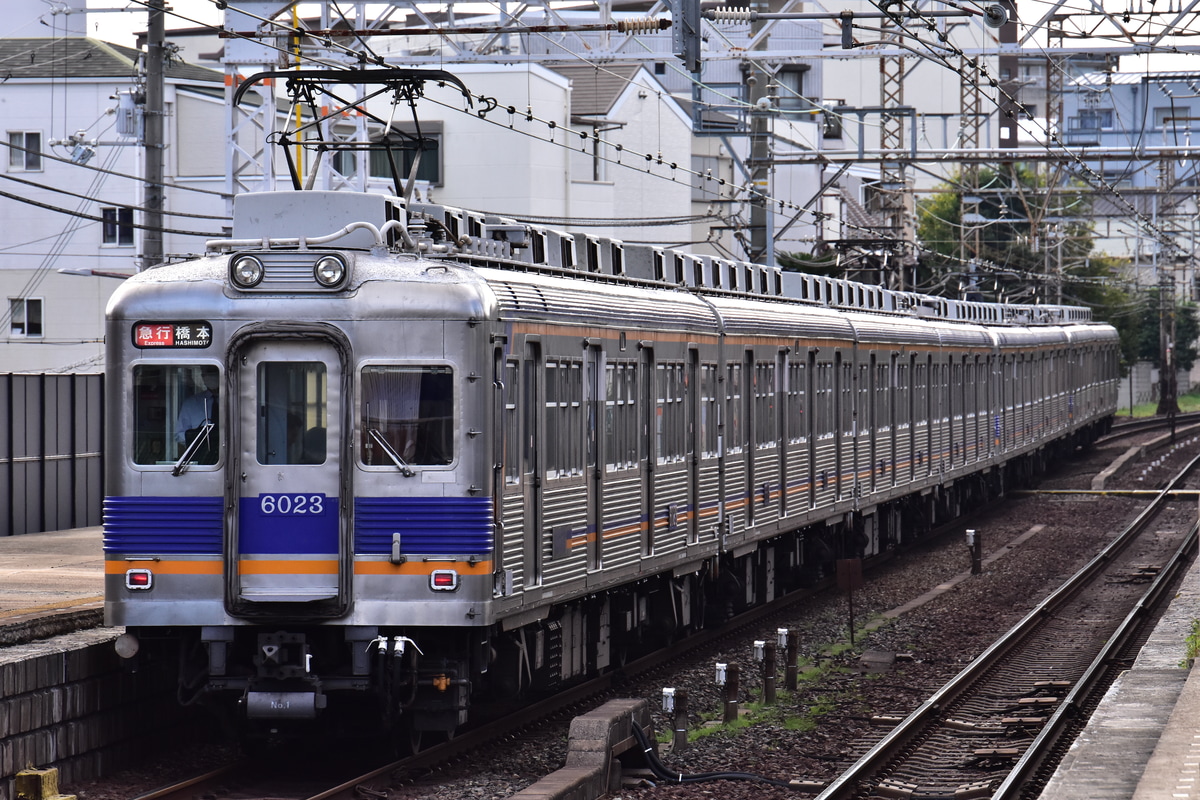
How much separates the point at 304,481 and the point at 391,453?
19.3 inches

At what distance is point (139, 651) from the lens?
9820 millimetres

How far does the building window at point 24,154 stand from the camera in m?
39.1

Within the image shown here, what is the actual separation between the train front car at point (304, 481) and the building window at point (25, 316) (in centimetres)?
3038

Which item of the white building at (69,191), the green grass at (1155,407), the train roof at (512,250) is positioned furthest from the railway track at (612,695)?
the green grass at (1155,407)

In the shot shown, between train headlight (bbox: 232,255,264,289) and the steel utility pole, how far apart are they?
21.2 ft

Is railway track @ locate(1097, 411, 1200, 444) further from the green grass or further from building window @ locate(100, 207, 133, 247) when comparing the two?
building window @ locate(100, 207, 133, 247)

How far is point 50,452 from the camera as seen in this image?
18719mm

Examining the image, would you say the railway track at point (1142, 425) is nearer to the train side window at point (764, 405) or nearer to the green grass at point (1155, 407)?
the green grass at point (1155, 407)

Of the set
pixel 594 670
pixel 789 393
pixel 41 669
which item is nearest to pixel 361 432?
pixel 41 669

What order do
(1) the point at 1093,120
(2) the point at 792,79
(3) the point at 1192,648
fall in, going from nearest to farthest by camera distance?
(3) the point at 1192,648 < (2) the point at 792,79 < (1) the point at 1093,120

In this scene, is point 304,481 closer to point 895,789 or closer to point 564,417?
point 564,417

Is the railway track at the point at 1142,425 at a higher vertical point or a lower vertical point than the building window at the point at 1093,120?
lower

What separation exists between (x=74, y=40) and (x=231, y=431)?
34.7 metres

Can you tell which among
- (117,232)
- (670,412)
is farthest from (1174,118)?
(117,232)
